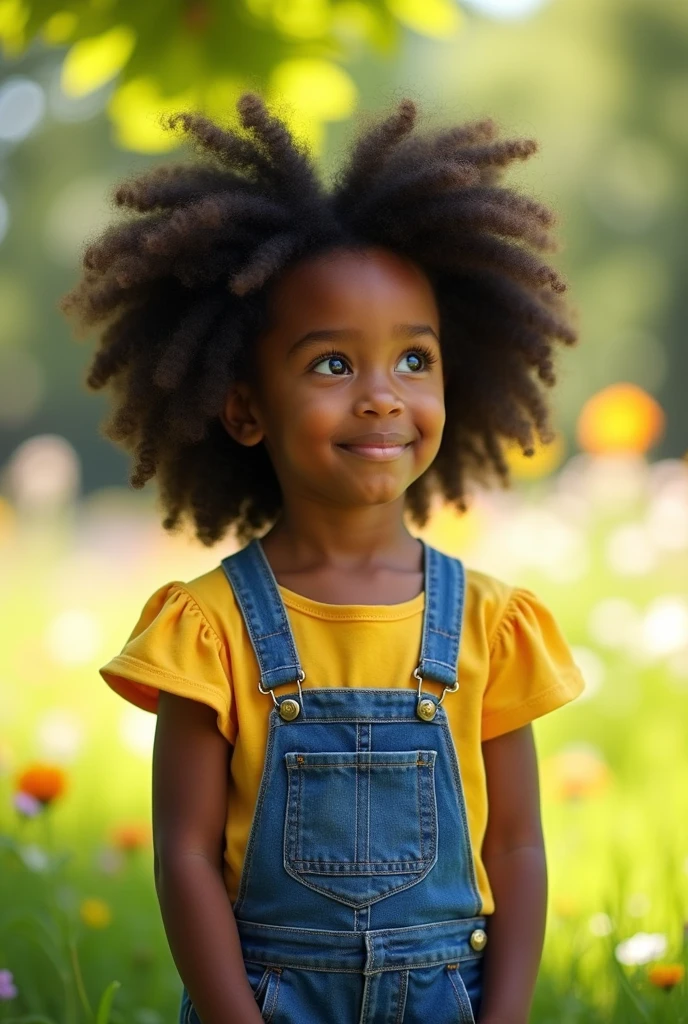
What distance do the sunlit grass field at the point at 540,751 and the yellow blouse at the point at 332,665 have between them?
44 cm

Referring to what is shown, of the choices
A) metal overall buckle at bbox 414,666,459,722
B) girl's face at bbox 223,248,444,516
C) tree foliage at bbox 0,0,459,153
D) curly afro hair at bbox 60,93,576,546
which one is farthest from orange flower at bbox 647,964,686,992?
tree foliage at bbox 0,0,459,153

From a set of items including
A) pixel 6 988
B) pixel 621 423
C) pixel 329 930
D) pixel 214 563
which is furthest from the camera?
pixel 214 563

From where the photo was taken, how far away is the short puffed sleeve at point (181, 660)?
186 cm

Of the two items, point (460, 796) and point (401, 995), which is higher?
point (460, 796)

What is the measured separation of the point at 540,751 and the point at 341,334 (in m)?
Result: 2.18

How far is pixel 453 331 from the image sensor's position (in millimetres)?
2236

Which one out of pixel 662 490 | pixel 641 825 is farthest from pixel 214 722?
pixel 662 490

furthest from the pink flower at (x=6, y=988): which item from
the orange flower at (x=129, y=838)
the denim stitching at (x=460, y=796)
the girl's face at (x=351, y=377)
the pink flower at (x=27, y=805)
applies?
the girl's face at (x=351, y=377)

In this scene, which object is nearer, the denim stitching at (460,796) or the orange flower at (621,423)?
the denim stitching at (460,796)

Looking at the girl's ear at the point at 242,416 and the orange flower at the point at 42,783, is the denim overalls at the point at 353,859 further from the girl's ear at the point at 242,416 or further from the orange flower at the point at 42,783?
the orange flower at the point at 42,783

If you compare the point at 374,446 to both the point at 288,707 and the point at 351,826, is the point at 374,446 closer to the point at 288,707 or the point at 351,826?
the point at 288,707

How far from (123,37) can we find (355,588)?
132 centimetres

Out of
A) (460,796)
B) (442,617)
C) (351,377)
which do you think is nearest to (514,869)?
(460,796)

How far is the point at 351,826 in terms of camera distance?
6.09 feet
